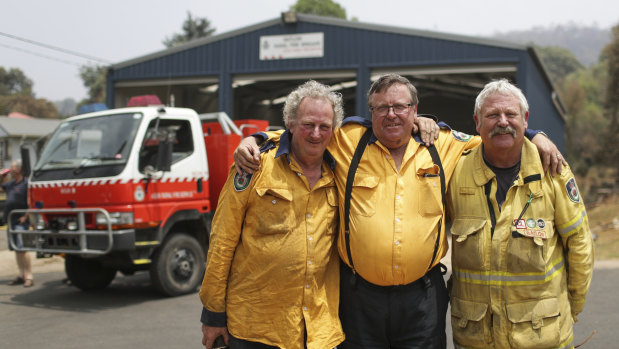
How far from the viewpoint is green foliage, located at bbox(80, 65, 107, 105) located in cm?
5500

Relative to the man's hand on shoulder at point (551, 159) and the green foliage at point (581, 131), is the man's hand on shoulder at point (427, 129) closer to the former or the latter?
the man's hand on shoulder at point (551, 159)

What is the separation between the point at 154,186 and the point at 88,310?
5.50ft

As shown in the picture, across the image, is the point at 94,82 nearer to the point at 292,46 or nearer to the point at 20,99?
the point at 20,99

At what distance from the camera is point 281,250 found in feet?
8.48

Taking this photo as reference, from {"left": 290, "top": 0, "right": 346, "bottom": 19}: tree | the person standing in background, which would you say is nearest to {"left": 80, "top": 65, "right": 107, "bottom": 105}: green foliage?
{"left": 290, "top": 0, "right": 346, "bottom": 19}: tree

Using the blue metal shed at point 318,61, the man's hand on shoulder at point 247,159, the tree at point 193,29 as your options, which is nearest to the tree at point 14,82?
the tree at point 193,29

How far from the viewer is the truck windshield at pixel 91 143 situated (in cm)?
644

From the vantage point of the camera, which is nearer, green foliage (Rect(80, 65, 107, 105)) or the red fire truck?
the red fire truck

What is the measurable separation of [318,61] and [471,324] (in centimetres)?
1171

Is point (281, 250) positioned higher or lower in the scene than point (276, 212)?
lower

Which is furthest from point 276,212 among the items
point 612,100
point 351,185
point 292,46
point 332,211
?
point 612,100

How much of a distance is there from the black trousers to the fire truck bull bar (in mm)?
4091

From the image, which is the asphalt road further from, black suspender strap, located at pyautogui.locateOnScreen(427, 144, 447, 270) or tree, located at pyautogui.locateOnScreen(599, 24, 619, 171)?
tree, located at pyautogui.locateOnScreen(599, 24, 619, 171)

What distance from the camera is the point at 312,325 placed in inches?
102
